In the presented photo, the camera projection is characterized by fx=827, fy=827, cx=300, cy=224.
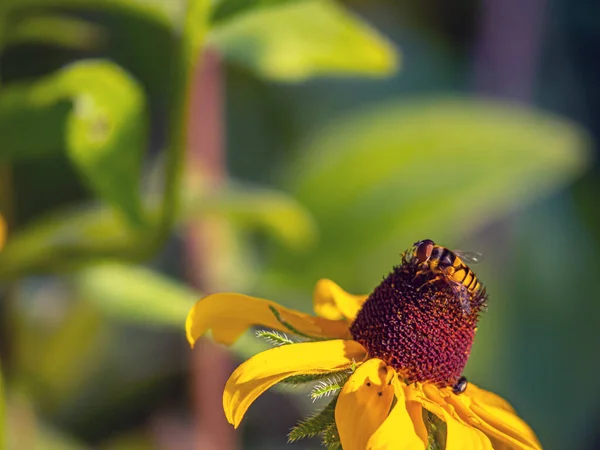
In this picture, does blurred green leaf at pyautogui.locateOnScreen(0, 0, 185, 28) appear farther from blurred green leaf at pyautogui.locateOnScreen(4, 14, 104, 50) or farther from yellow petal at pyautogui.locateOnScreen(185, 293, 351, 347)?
yellow petal at pyautogui.locateOnScreen(185, 293, 351, 347)

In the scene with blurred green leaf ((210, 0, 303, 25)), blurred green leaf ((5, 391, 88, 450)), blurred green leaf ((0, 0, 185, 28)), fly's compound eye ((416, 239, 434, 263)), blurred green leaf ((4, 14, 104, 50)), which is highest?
blurred green leaf ((210, 0, 303, 25))

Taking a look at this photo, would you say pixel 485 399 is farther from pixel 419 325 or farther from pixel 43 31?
pixel 43 31

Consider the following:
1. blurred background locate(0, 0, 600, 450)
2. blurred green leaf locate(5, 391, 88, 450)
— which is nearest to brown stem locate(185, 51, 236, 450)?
blurred background locate(0, 0, 600, 450)

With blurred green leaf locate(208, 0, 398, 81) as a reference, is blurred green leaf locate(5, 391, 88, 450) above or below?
below

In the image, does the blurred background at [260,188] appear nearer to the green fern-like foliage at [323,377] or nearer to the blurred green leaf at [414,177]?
the blurred green leaf at [414,177]

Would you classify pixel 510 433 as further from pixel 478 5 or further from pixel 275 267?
pixel 478 5

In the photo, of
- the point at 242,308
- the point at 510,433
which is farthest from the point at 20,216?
the point at 510,433
